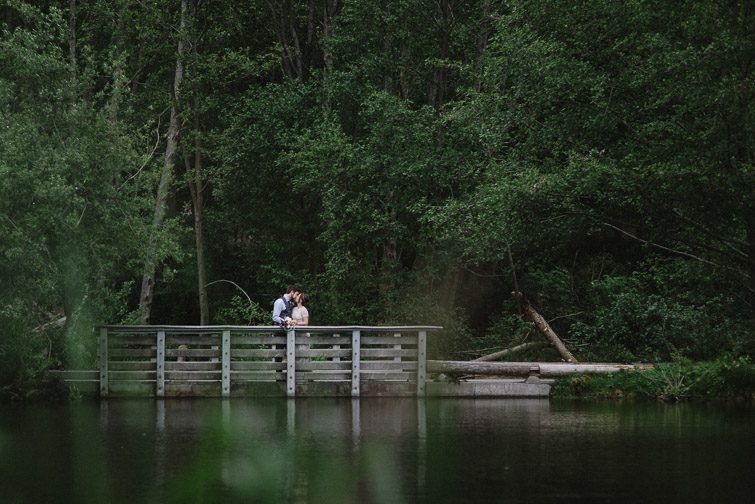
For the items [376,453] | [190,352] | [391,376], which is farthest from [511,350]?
[376,453]

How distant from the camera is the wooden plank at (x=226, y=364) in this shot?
23219mm

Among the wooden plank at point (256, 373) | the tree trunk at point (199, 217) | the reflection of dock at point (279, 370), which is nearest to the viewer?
the reflection of dock at point (279, 370)

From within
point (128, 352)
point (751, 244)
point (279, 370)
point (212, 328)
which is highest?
point (751, 244)

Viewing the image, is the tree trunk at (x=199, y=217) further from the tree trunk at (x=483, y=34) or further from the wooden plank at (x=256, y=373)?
the wooden plank at (x=256, y=373)

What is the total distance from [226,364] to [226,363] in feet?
0.07

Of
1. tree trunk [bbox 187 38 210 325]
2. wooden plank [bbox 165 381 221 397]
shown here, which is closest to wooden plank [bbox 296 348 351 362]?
wooden plank [bbox 165 381 221 397]

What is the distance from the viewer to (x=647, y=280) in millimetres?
31297

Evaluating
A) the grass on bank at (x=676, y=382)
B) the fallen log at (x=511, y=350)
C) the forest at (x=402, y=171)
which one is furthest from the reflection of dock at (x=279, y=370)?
the fallen log at (x=511, y=350)

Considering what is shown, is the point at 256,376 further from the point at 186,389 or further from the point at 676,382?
the point at 676,382

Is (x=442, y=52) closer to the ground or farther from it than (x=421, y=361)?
farther from it

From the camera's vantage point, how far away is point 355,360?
23438 mm

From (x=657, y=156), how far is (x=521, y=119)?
4.77 meters

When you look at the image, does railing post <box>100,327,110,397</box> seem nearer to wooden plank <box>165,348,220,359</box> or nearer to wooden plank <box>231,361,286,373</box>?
wooden plank <box>165,348,220,359</box>

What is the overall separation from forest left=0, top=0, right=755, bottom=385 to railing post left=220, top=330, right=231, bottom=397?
2.58 metres
